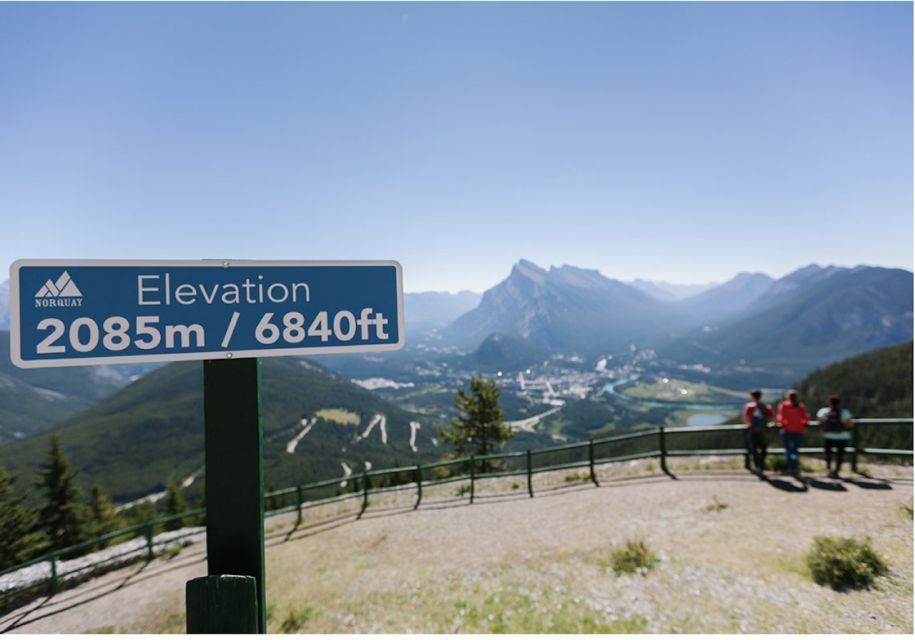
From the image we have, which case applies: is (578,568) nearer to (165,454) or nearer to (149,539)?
(149,539)

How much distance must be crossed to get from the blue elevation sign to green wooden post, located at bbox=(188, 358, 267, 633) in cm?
15

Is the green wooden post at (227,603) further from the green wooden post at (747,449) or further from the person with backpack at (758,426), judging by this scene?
the green wooden post at (747,449)

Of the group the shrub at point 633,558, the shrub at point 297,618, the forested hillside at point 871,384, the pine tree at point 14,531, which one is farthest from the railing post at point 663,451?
the forested hillside at point 871,384

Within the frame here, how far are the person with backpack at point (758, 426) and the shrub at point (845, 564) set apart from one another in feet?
14.0

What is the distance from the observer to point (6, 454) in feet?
545

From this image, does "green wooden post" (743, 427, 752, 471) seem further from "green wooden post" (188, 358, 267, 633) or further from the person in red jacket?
→ "green wooden post" (188, 358, 267, 633)

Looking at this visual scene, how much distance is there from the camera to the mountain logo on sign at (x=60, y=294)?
6.55 feet

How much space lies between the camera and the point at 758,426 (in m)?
10.3

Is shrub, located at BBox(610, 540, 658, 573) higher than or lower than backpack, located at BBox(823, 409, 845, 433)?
lower

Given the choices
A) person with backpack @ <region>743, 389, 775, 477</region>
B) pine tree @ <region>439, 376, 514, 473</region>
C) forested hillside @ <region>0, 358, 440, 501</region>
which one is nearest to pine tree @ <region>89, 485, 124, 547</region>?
pine tree @ <region>439, 376, 514, 473</region>

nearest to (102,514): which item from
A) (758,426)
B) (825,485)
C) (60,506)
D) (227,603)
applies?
(60,506)

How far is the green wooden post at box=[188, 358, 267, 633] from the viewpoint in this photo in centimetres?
205

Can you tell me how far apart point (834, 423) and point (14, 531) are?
4775cm

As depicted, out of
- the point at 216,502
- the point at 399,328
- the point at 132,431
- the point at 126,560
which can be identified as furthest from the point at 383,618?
the point at 132,431
